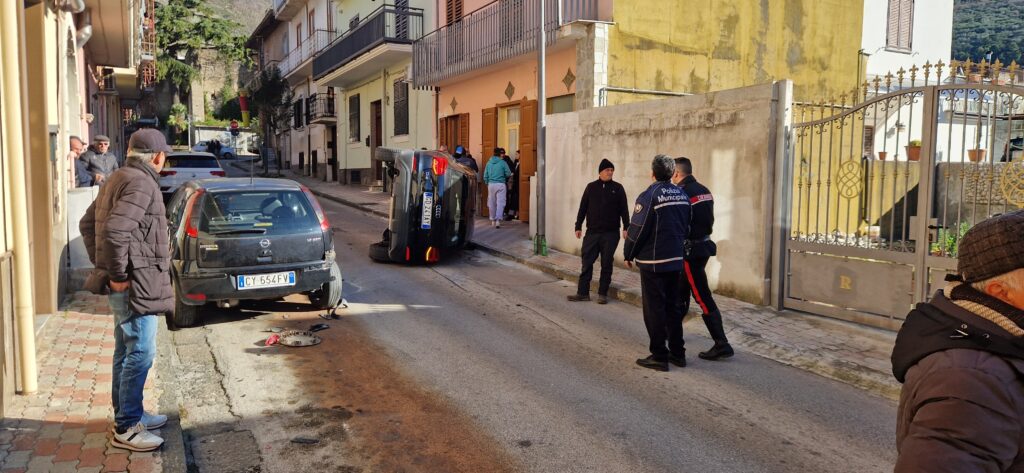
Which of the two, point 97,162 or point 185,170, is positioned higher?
point 97,162

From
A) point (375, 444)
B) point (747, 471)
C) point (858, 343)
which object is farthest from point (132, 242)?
point (858, 343)

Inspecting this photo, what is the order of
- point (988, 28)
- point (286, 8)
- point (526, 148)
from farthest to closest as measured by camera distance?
1. point (988, 28)
2. point (286, 8)
3. point (526, 148)

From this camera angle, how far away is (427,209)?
38.1 ft

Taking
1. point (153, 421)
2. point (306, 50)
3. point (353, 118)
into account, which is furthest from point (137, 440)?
point (306, 50)

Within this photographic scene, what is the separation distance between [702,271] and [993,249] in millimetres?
4754

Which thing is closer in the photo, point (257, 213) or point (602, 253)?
point (257, 213)

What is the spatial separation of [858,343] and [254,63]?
5393 cm

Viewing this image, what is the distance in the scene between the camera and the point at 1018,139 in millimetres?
6703

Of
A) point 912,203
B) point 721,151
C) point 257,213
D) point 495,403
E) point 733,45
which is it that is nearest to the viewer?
point 495,403

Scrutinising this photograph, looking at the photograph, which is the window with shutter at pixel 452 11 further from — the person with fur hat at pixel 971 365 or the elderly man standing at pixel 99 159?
the person with fur hat at pixel 971 365

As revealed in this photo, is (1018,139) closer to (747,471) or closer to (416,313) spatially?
(747,471)

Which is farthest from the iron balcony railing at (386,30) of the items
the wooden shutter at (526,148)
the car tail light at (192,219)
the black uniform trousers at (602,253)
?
the car tail light at (192,219)

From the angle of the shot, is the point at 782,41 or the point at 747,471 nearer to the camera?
the point at 747,471

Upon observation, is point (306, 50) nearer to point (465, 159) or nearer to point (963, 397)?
point (465, 159)
